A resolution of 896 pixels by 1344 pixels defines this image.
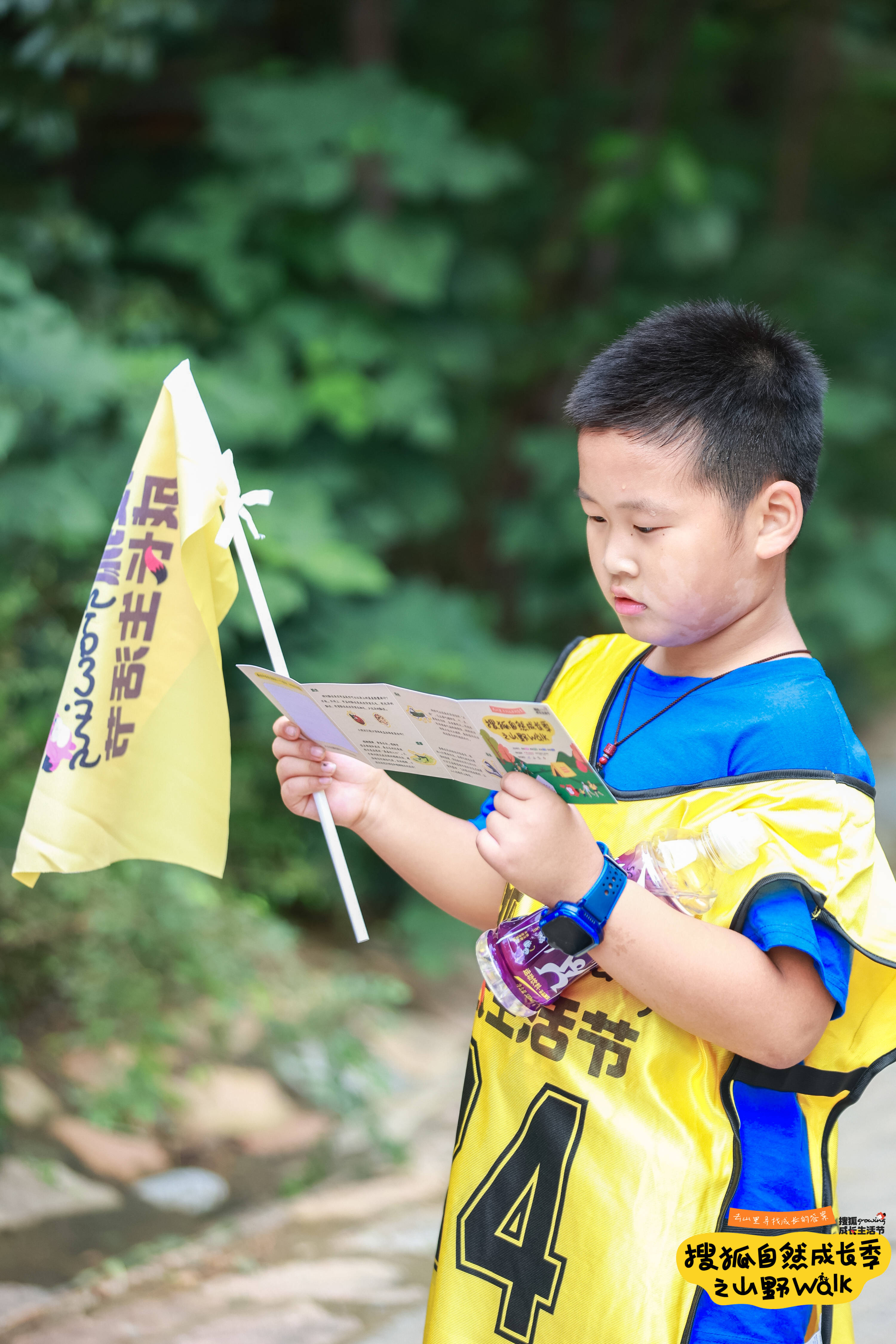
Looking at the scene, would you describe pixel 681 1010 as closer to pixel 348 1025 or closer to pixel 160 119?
pixel 348 1025

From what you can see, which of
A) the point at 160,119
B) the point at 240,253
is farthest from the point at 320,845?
the point at 160,119

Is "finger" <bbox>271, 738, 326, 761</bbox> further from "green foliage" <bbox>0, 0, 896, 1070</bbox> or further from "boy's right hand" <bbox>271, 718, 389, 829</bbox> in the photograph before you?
"green foliage" <bbox>0, 0, 896, 1070</bbox>

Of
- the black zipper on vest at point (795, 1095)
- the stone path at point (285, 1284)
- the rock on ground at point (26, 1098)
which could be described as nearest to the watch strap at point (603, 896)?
the black zipper on vest at point (795, 1095)

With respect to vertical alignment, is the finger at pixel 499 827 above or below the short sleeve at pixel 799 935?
above

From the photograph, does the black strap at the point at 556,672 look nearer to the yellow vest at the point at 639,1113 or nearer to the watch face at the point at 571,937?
the yellow vest at the point at 639,1113

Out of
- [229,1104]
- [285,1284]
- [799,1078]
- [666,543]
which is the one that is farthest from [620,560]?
[229,1104]

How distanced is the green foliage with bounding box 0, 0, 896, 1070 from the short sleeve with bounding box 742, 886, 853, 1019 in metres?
2.09

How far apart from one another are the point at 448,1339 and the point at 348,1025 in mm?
2425

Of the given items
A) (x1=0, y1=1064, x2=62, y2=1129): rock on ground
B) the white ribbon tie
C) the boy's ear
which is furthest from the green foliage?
the boy's ear

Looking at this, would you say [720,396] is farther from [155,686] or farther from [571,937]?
[155,686]

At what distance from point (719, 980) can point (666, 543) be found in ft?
1.25

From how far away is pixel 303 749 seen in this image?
4.07ft

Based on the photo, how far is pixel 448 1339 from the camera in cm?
114

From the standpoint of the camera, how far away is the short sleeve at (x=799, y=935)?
938 mm
